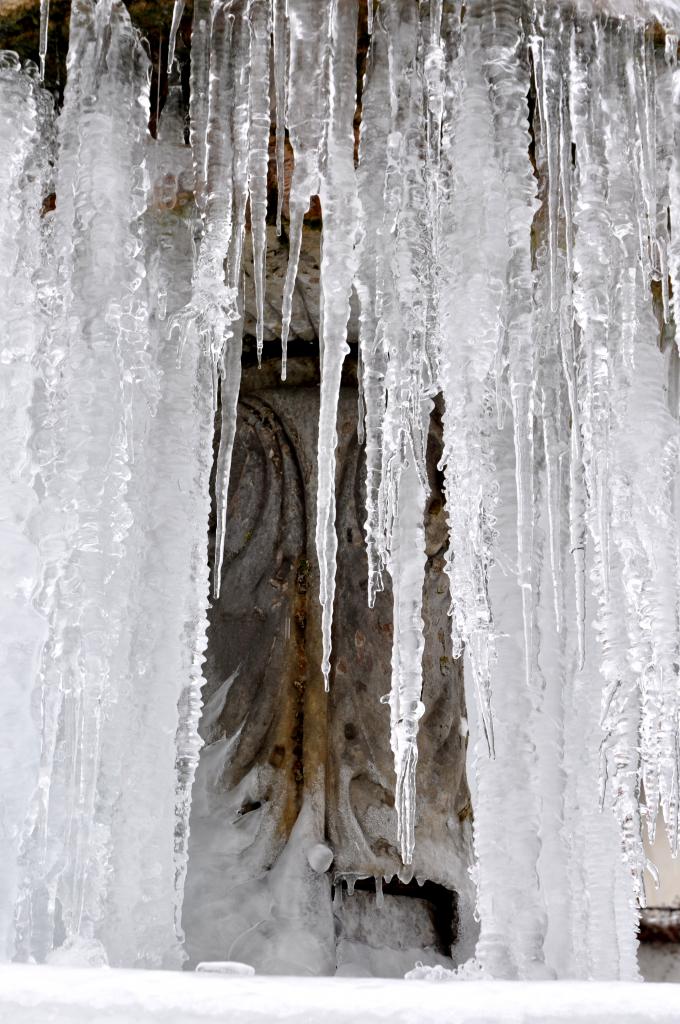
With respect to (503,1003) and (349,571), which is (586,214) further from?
(503,1003)

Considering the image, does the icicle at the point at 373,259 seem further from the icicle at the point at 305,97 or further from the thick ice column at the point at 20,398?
the thick ice column at the point at 20,398

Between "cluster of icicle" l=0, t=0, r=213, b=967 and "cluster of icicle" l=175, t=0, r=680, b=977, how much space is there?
0.17 metres

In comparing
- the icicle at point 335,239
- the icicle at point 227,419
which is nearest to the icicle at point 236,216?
the icicle at point 227,419

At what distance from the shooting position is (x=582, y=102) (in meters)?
1.94

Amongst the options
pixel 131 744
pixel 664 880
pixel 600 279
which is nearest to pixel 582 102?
pixel 600 279

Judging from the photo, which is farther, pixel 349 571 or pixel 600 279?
pixel 349 571

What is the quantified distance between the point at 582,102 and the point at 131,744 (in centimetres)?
145

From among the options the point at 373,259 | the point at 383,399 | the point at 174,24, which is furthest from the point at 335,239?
the point at 174,24

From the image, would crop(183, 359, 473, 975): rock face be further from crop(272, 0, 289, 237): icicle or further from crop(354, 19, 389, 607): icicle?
crop(272, 0, 289, 237): icicle

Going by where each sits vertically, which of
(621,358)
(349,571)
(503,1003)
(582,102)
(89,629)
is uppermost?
(582,102)

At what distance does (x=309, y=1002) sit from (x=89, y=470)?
1121 millimetres

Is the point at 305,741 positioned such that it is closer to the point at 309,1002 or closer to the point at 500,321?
the point at 500,321

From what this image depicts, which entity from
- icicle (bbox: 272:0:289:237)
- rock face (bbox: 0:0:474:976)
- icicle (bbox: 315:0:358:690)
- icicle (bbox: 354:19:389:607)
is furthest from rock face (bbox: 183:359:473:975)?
icicle (bbox: 272:0:289:237)

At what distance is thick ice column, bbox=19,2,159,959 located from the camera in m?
1.86
